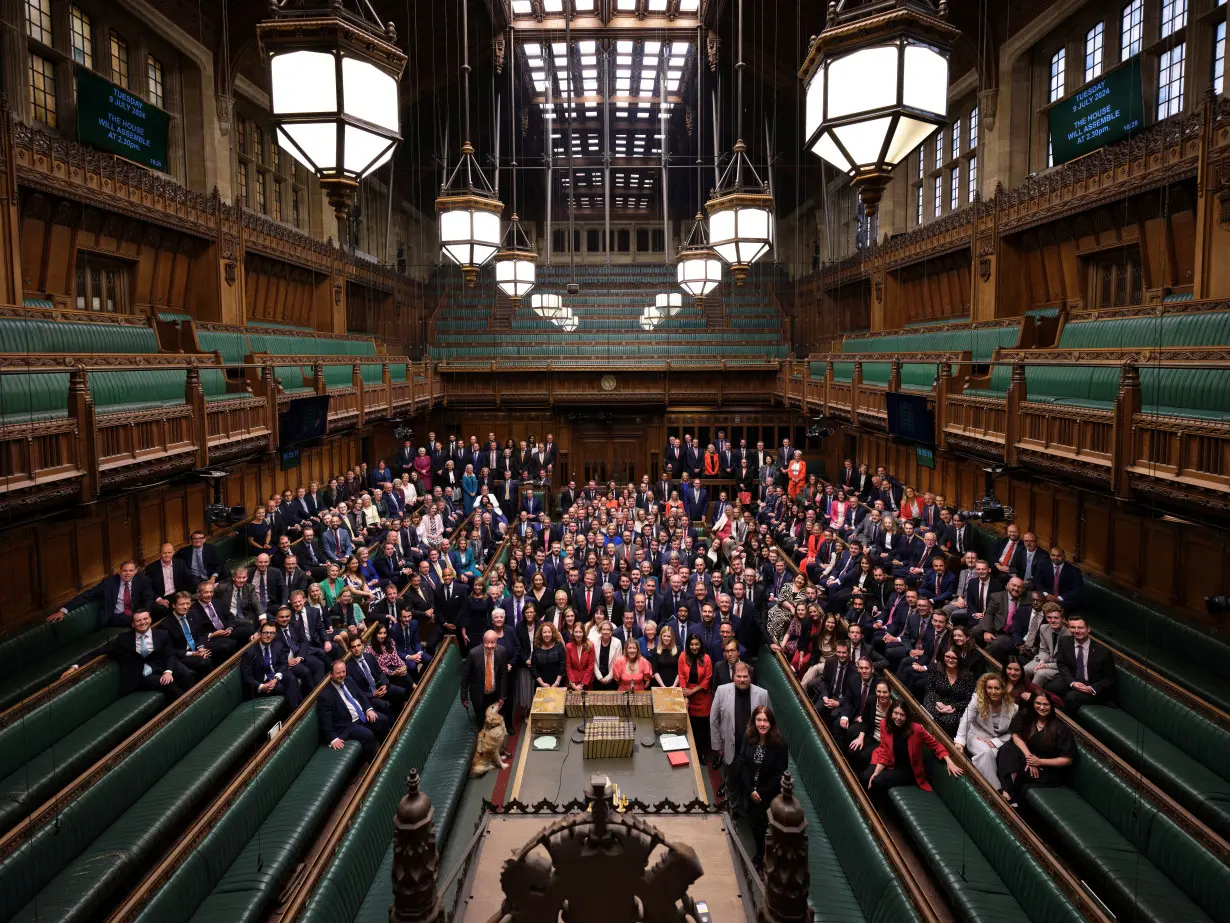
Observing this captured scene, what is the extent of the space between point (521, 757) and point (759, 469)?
12644mm

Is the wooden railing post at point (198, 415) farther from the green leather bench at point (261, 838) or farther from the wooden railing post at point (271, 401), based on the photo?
the green leather bench at point (261, 838)

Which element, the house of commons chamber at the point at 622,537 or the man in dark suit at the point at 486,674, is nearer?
the house of commons chamber at the point at 622,537

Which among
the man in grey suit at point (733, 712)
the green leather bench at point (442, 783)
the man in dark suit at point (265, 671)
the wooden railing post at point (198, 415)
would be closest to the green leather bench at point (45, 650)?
the man in dark suit at point (265, 671)

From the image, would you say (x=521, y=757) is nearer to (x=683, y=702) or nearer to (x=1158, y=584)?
(x=683, y=702)

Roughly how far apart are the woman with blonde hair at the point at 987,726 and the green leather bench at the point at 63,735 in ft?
22.4

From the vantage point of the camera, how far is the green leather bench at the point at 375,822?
4.49 metres

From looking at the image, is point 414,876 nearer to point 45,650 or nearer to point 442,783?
point 442,783

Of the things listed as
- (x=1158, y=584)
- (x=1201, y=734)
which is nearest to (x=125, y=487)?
(x=1201, y=734)

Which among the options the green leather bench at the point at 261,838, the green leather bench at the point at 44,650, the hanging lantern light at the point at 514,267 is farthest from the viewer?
the hanging lantern light at the point at 514,267

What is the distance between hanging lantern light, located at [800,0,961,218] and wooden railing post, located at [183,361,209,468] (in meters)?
7.68

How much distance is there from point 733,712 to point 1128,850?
298 centimetres

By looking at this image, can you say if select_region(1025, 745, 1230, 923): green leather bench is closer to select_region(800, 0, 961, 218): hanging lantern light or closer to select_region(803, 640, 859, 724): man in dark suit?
select_region(803, 640, 859, 724): man in dark suit

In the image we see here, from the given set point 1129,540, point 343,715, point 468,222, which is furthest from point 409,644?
point 1129,540

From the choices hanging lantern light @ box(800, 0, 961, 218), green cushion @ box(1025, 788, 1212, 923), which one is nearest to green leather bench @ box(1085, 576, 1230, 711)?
green cushion @ box(1025, 788, 1212, 923)
